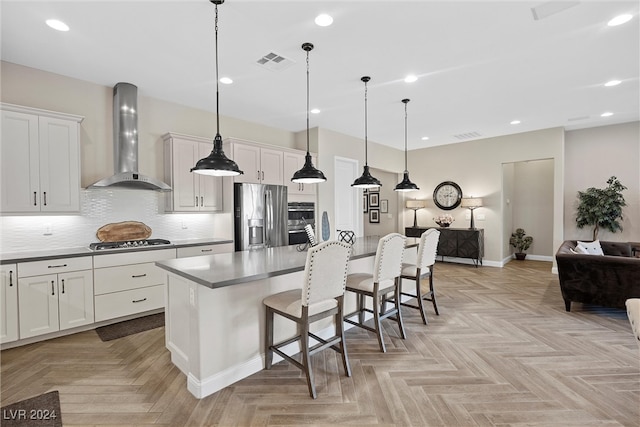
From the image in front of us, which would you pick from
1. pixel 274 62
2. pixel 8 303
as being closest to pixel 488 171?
pixel 274 62

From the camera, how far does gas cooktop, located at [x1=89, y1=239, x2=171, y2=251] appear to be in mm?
3559

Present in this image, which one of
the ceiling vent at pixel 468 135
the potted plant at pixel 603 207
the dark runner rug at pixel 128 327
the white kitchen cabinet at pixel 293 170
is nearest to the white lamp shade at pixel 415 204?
the ceiling vent at pixel 468 135

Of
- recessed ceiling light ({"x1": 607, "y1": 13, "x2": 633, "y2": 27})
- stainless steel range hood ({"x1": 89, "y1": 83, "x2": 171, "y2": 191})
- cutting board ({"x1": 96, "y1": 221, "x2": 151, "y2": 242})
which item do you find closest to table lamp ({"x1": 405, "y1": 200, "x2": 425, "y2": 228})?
recessed ceiling light ({"x1": 607, "y1": 13, "x2": 633, "y2": 27})

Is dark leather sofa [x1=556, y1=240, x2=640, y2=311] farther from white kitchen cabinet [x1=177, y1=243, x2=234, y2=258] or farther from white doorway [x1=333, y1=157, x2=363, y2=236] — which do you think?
white kitchen cabinet [x1=177, y1=243, x2=234, y2=258]

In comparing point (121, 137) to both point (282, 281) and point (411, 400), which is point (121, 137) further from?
point (411, 400)

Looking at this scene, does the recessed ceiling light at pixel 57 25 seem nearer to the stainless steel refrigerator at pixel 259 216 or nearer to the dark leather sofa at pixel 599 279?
the stainless steel refrigerator at pixel 259 216

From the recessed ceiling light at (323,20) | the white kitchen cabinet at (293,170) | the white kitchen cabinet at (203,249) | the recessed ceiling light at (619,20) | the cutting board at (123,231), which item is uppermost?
the recessed ceiling light at (619,20)

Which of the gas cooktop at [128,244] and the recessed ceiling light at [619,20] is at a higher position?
the recessed ceiling light at [619,20]

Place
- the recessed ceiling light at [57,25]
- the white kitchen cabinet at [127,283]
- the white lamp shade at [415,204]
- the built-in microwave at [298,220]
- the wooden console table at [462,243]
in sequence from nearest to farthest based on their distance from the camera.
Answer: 1. the recessed ceiling light at [57,25]
2. the white kitchen cabinet at [127,283]
3. the built-in microwave at [298,220]
4. the wooden console table at [462,243]
5. the white lamp shade at [415,204]

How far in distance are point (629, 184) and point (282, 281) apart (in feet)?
22.8

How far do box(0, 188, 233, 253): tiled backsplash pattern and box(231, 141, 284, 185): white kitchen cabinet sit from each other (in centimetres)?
70

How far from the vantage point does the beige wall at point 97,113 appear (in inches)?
130

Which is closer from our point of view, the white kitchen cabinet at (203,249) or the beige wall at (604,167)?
the white kitchen cabinet at (203,249)

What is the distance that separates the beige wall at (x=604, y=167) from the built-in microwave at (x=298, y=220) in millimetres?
5343
